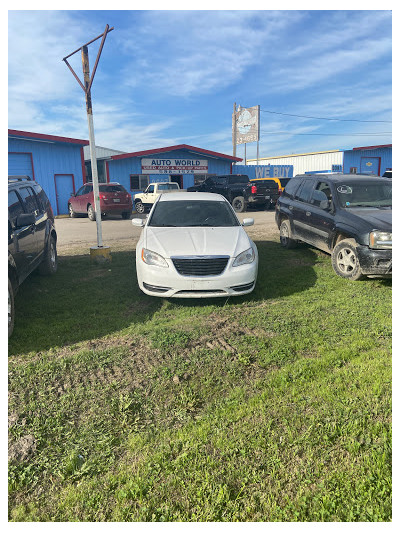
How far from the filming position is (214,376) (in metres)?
3.43

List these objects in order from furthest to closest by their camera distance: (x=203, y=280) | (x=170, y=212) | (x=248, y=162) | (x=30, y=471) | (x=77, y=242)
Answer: (x=248, y=162) < (x=77, y=242) < (x=170, y=212) < (x=203, y=280) < (x=30, y=471)

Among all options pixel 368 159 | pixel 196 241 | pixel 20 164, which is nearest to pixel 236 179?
pixel 20 164

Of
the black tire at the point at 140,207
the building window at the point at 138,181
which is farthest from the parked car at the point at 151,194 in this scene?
the building window at the point at 138,181

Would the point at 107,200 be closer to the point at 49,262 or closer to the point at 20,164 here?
the point at 20,164

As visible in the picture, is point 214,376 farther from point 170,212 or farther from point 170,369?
point 170,212

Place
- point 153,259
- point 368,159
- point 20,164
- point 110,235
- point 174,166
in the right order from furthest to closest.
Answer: point 368,159 < point 174,166 < point 20,164 < point 110,235 < point 153,259

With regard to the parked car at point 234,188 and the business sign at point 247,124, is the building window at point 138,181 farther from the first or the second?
the business sign at point 247,124

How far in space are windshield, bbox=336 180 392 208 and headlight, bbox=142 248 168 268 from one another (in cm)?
394

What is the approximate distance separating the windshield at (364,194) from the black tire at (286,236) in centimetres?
195

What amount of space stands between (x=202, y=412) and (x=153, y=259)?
2.70 m

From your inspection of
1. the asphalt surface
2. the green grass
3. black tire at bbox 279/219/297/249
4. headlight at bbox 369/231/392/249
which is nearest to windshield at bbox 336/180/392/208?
headlight at bbox 369/231/392/249

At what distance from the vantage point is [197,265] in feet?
16.5

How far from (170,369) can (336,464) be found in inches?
66.8

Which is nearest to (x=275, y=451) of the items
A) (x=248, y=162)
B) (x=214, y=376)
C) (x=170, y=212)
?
(x=214, y=376)
